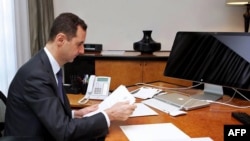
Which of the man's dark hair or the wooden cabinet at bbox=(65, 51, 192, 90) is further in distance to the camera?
the wooden cabinet at bbox=(65, 51, 192, 90)

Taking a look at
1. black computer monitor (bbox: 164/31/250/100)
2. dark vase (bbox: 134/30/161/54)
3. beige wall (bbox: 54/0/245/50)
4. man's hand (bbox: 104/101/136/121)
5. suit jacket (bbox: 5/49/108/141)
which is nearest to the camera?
suit jacket (bbox: 5/49/108/141)

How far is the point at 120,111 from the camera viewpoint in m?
1.39

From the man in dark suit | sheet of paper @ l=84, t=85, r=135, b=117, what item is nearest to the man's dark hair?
the man in dark suit

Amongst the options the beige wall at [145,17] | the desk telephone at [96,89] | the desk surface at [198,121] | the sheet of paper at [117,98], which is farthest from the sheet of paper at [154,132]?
the beige wall at [145,17]

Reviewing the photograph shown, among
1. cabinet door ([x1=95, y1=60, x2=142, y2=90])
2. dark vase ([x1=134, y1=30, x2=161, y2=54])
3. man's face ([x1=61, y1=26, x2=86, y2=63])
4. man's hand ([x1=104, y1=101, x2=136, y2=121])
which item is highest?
man's face ([x1=61, y1=26, x2=86, y2=63])

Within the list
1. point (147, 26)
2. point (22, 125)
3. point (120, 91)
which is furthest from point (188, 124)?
point (147, 26)

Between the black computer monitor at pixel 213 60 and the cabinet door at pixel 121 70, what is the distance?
34.2 inches

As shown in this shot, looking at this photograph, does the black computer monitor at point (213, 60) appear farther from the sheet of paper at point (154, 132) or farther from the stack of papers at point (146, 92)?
the sheet of paper at point (154, 132)

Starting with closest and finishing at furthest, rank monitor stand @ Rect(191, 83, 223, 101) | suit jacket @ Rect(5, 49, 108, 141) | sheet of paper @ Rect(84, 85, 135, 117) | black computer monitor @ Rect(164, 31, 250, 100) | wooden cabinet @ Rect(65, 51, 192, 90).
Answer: suit jacket @ Rect(5, 49, 108, 141), sheet of paper @ Rect(84, 85, 135, 117), black computer monitor @ Rect(164, 31, 250, 100), monitor stand @ Rect(191, 83, 223, 101), wooden cabinet @ Rect(65, 51, 192, 90)

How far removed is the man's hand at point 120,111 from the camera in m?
1.37

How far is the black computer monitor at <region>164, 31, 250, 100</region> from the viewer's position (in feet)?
5.59

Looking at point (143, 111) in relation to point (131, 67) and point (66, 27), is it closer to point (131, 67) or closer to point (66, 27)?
point (66, 27)

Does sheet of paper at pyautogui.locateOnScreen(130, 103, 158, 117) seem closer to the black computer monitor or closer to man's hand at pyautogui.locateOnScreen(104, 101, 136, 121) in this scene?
man's hand at pyautogui.locateOnScreen(104, 101, 136, 121)

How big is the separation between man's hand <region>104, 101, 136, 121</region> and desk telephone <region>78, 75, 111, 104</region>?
528 millimetres
